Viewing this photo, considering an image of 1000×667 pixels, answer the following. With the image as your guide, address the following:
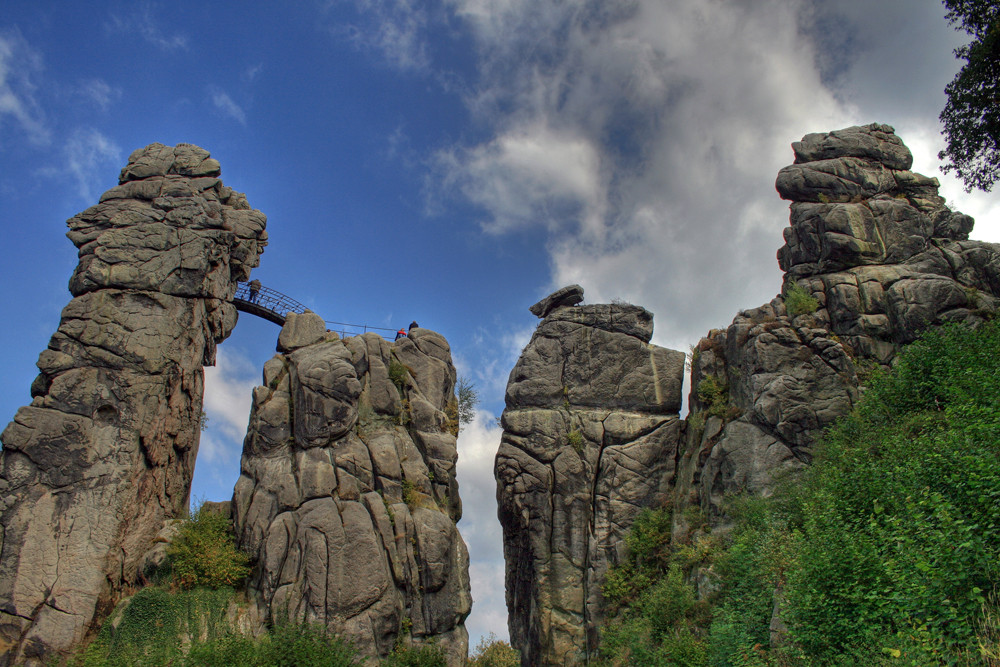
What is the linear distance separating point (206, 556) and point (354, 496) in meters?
6.67

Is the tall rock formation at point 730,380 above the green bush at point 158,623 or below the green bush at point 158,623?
above

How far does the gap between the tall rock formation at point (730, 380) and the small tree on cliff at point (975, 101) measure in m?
4.97

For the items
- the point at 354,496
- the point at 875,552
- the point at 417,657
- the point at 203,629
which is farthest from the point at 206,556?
the point at 875,552

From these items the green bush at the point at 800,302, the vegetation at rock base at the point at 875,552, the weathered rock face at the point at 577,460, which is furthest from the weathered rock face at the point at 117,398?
the green bush at the point at 800,302

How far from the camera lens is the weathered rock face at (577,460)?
37.4m

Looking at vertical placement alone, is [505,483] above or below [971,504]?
above

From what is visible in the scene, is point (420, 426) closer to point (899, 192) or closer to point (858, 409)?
point (858, 409)

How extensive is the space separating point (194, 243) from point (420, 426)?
53.1ft

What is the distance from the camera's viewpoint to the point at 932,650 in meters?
12.5

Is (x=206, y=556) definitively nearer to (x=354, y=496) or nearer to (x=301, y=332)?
(x=354, y=496)

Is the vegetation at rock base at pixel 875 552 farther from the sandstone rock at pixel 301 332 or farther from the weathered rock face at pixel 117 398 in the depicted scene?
the weathered rock face at pixel 117 398

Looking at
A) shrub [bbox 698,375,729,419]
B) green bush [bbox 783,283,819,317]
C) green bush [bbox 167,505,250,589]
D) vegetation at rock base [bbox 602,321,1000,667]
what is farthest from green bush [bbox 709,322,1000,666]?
green bush [bbox 167,505,250,589]

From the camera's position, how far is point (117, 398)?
113 ft

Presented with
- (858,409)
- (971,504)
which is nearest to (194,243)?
(858,409)
